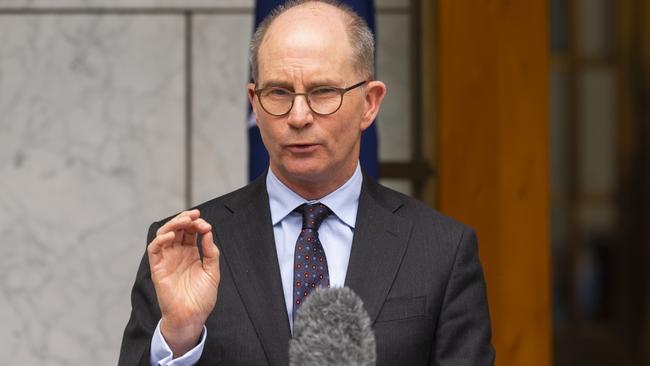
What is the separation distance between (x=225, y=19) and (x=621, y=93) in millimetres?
3656

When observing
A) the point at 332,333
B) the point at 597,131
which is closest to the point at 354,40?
the point at 332,333

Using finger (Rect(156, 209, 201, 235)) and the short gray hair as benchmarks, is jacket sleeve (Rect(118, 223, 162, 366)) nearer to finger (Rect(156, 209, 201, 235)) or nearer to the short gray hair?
finger (Rect(156, 209, 201, 235))

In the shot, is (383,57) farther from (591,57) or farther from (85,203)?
(591,57)

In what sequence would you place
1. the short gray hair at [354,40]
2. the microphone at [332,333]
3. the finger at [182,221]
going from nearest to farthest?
the microphone at [332,333] → the finger at [182,221] → the short gray hair at [354,40]

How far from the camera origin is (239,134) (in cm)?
433

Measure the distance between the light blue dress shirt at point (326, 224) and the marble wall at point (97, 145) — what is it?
190 centimetres

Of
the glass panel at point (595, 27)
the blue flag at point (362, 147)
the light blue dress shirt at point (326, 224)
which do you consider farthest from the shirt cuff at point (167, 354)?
the glass panel at point (595, 27)

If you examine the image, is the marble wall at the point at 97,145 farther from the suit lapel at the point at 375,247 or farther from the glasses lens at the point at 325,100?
the glasses lens at the point at 325,100

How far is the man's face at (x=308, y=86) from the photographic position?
2.22 m

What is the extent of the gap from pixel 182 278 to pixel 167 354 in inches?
6.5

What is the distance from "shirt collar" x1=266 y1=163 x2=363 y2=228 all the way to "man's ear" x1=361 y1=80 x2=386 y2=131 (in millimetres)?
117

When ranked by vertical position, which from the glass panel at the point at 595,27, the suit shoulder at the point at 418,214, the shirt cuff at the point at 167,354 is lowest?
the shirt cuff at the point at 167,354

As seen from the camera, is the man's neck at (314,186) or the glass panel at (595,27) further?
the glass panel at (595,27)

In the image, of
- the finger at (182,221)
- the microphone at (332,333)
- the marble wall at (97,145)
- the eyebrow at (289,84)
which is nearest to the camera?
the microphone at (332,333)
